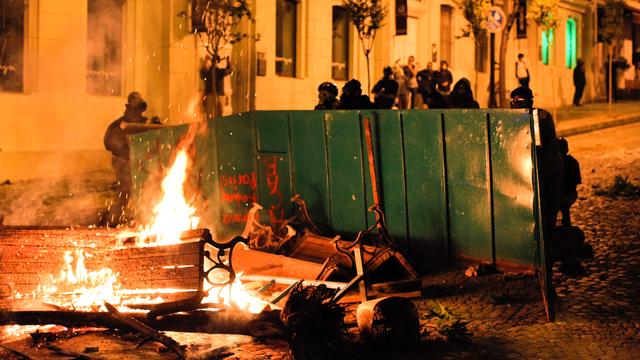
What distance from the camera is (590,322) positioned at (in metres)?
6.48

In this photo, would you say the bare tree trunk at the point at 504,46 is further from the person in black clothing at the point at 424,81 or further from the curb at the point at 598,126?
the curb at the point at 598,126

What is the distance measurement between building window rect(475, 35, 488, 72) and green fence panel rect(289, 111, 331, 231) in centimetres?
2305

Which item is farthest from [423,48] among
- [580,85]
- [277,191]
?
[277,191]

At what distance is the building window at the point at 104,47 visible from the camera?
17.9 metres

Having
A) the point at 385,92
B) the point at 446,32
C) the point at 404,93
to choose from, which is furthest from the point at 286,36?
the point at 385,92

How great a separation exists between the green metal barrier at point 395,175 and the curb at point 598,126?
13.6m

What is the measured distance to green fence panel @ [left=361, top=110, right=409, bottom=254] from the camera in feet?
28.5

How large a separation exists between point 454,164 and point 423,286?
1.22 metres

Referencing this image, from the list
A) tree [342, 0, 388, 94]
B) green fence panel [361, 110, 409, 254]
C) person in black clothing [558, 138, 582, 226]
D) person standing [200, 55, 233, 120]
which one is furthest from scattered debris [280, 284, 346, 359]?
tree [342, 0, 388, 94]

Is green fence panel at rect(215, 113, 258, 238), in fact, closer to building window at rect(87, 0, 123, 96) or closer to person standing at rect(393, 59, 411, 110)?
building window at rect(87, 0, 123, 96)

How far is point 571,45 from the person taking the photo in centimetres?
3800

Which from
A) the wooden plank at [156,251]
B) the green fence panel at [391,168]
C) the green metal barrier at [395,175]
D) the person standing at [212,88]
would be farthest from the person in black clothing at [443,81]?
the wooden plank at [156,251]

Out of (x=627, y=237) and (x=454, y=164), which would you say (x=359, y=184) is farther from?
(x=627, y=237)

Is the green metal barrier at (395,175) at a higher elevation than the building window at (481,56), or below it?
below
